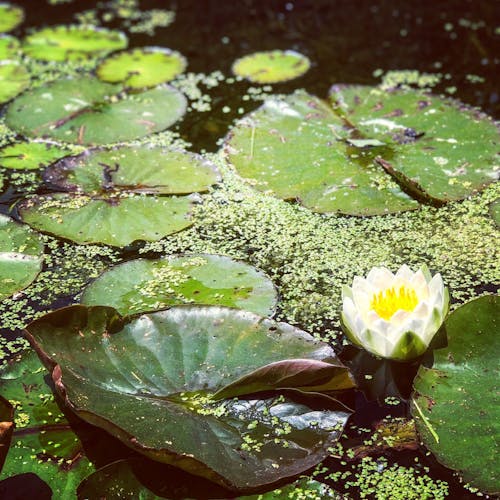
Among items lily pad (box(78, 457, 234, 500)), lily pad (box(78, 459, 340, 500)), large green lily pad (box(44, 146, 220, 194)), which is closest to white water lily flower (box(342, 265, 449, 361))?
lily pad (box(78, 459, 340, 500))

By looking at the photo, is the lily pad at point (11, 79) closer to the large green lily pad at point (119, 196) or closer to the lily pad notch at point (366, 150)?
the large green lily pad at point (119, 196)

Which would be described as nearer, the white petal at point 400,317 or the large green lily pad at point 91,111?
the white petal at point 400,317

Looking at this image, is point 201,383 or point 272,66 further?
point 272,66

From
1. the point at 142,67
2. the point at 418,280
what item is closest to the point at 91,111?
the point at 142,67

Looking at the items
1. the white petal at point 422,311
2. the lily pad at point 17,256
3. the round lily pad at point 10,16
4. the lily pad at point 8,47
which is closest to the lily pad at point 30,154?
the lily pad at point 17,256

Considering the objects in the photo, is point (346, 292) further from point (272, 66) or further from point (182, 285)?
point (272, 66)

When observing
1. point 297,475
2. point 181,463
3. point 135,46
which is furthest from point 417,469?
point 135,46
